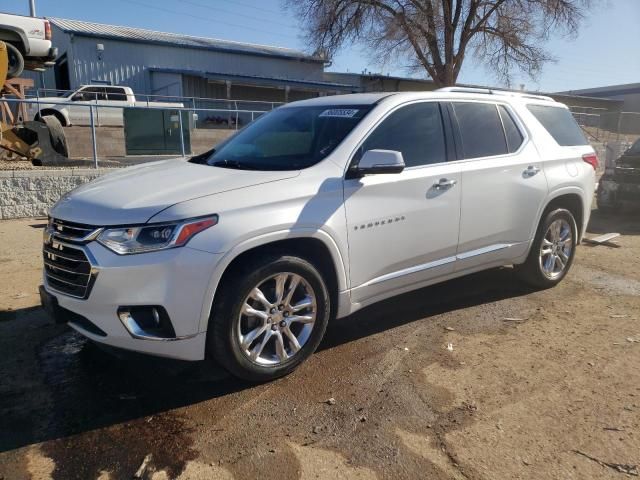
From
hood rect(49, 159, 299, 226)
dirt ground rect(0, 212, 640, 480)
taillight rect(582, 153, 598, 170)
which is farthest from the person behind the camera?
taillight rect(582, 153, 598, 170)

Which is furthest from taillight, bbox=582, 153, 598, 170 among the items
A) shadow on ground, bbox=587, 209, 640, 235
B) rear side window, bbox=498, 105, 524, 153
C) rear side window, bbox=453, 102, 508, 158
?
shadow on ground, bbox=587, 209, 640, 235

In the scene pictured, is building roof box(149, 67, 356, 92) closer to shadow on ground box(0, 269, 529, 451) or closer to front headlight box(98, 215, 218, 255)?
shadow on ground box(0, 269, 529, 451)

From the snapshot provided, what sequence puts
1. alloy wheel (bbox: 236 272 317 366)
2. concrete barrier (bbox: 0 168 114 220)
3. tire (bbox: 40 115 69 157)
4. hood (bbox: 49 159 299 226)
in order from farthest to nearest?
tire (bbox: 40 115 69 157) < concrete barrier (bbox: 0 168 114 220) < alloy wheel (bbox: 236 272 317 366) < hood (bbox: 49 159 299 226)

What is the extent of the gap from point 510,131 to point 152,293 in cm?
345

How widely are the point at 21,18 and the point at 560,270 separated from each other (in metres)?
11.4

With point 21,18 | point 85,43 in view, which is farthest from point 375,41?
point 21,18

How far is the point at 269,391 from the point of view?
3.24m

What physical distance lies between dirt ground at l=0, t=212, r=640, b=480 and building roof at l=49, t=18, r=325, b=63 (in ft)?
93.7

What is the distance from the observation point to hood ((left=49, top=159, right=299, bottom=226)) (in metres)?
2.89

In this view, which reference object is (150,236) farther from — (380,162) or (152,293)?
(380,162)

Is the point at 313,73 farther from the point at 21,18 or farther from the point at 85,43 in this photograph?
the point at 21,18

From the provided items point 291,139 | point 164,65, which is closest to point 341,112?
point 291,139

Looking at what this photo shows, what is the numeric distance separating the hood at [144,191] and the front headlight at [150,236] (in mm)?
55

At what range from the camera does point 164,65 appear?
3119cm
